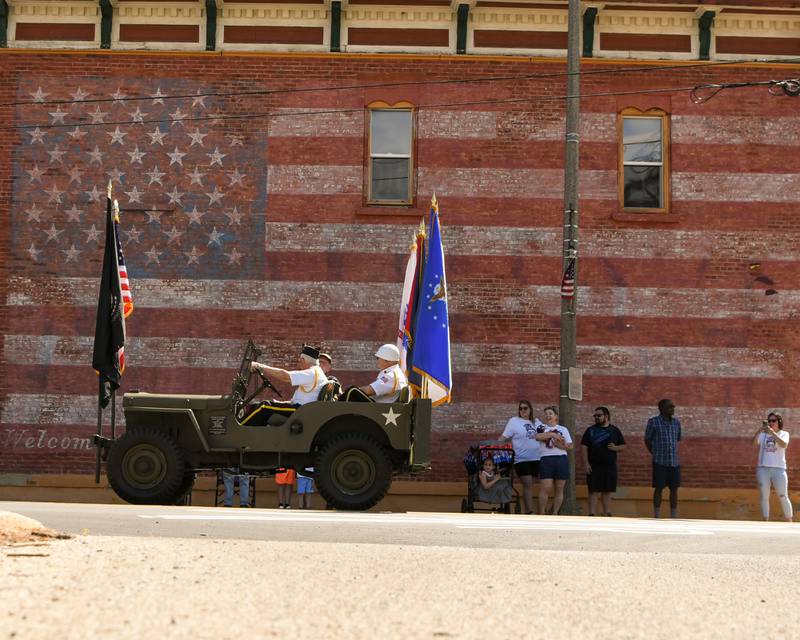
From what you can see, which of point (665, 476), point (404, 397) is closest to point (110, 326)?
point (404, 397)

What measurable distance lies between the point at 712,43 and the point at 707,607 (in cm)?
1622

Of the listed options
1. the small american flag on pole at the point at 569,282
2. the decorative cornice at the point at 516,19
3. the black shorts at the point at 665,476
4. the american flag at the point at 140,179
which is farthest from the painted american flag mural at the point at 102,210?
the black shorts at the point at 665,476

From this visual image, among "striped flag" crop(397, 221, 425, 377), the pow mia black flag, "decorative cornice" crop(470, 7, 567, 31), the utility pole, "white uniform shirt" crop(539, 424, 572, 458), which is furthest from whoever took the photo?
"decorative cornice" crop(470, 7, 567, 31)

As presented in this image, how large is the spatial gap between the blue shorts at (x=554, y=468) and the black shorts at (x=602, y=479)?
108 cm

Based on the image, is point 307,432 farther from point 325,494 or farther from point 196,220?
point 196,220

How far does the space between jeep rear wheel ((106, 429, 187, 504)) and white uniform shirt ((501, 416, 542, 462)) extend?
6.03 metres

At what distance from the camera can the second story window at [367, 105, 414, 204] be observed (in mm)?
20859

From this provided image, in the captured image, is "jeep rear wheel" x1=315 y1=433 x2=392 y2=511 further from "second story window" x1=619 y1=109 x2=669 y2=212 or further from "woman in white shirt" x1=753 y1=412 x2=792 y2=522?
"second story window" x1=619 y1=109 x2=669 y2=212

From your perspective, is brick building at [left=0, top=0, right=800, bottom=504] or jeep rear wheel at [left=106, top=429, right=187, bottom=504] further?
brick building at [left=0, top=0, right=800, bottom=504]

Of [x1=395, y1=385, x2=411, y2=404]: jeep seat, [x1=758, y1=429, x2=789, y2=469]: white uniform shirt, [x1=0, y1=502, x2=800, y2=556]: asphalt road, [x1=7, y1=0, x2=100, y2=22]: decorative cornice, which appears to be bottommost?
[x1=0, y1=502, x2=800, y2=556]: asphalt road

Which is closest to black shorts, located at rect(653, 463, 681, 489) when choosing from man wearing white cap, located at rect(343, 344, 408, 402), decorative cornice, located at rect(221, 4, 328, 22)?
man wearing white cap, located at rect(343, 344, 408, 402)

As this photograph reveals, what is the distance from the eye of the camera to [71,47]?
20.9 meters

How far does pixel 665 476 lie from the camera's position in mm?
19203

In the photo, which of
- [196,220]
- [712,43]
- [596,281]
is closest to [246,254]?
[196,220]
